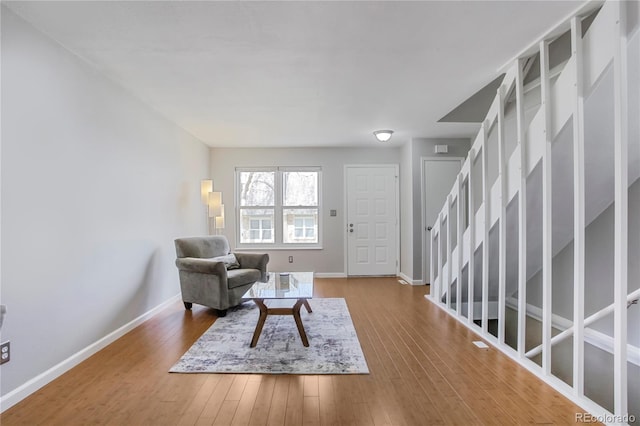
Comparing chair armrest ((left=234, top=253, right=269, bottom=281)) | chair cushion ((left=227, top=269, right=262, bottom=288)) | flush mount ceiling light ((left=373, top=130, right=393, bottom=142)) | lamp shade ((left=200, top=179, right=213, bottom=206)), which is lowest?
chair cushion ((left=227, top=269, right=262, bottom=288))

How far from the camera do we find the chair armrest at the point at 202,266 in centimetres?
336

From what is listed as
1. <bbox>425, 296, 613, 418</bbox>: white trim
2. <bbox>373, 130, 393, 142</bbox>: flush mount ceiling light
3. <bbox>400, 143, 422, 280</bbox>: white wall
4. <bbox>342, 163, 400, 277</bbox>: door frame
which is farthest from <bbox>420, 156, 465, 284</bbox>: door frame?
<bbox>425, 296, 613, 418</bbox>: white trim

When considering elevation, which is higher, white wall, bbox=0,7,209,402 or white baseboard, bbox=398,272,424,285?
white wall, bbox=0,7,209,402

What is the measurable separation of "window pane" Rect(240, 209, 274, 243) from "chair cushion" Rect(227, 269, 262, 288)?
1727 mm

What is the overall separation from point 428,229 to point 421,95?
245 cm

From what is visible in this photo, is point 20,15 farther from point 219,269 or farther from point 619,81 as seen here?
point 619,81

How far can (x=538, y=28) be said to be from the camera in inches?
80.2

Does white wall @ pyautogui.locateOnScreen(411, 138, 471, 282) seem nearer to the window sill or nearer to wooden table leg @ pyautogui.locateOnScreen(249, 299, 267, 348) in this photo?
the window sill

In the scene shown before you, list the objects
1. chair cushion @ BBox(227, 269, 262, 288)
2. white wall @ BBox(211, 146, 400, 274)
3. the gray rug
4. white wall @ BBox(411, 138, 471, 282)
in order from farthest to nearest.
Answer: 1. white wall @ BBox(211, 146, 400, 274)
2. white wall @ BBox(411, 138, 471, 282)
3. chair cushion @ BBox(227, 269, 262, 288)
4. the gray rug

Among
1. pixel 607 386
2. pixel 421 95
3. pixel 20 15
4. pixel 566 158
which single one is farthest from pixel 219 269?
pixel 607 386

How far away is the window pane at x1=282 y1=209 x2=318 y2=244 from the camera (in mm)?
5582

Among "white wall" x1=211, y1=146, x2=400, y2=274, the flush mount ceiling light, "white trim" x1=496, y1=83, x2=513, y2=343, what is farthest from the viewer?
"white wall" x1=211, y1=146, x2=400, y2=274

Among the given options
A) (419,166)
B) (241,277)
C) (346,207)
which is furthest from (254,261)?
(419,166)

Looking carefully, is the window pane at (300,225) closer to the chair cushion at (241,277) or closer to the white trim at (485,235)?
the chair cushion at (241,277)
